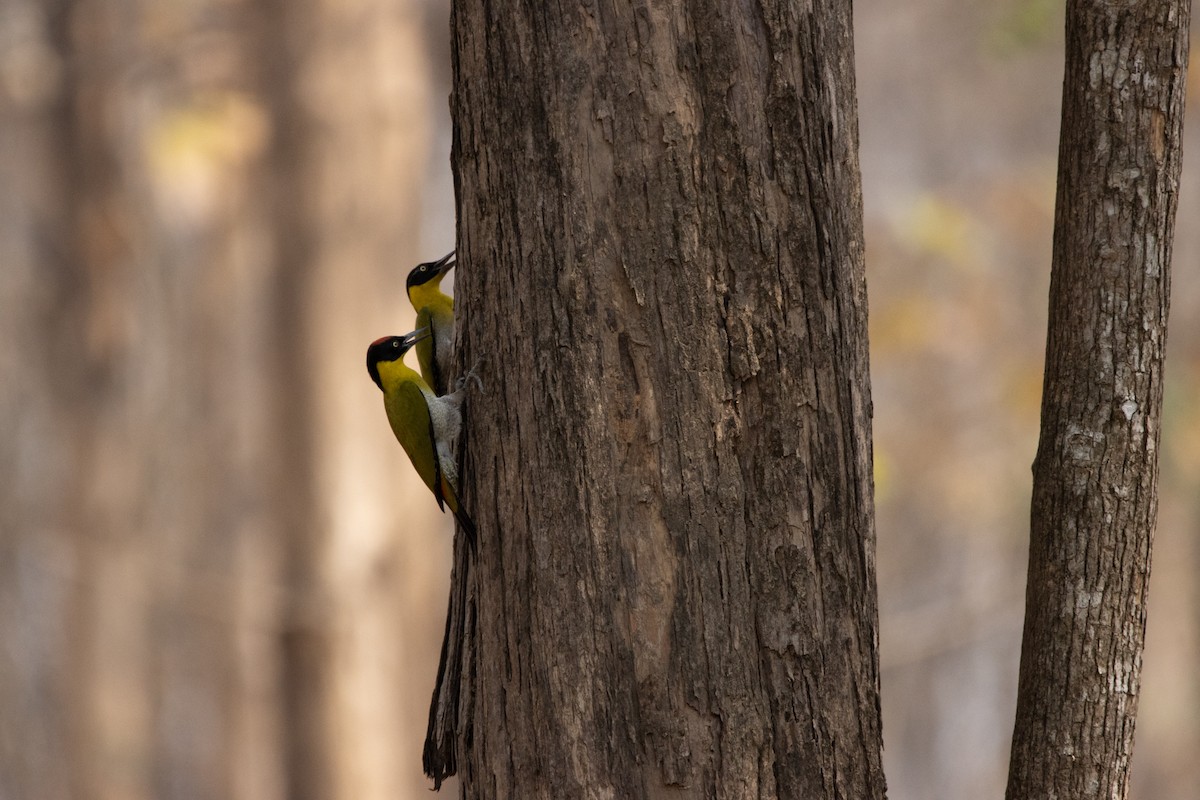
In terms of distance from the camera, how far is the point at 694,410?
2.27 metres

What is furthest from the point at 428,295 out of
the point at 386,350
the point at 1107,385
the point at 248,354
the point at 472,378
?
the point at 248,354

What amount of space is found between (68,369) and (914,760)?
11272 mm

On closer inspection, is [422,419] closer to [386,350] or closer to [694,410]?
[386,350]

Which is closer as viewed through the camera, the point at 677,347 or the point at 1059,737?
the point at 677,347

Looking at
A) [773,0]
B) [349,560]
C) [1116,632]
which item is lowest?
[1116,632]

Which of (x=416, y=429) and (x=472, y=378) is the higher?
(x=416, y=429)

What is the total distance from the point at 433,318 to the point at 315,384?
4.39 metres

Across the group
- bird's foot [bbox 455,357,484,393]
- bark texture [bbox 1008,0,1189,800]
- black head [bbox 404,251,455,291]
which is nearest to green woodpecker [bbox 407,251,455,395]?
black head [bbox 404,251,455,291]

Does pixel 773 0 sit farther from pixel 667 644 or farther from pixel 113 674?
pixel 113 674

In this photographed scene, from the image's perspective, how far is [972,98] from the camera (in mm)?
15078

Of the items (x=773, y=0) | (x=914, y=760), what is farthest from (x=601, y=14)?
(x=914, y=760)

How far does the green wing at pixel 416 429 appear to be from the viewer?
3842 millimetres

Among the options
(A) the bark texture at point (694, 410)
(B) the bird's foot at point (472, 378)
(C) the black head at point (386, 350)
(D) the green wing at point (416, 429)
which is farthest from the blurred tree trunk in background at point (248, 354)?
(A) the bark texture at point (694, 410)

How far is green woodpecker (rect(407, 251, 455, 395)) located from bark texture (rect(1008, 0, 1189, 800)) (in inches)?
82.7
